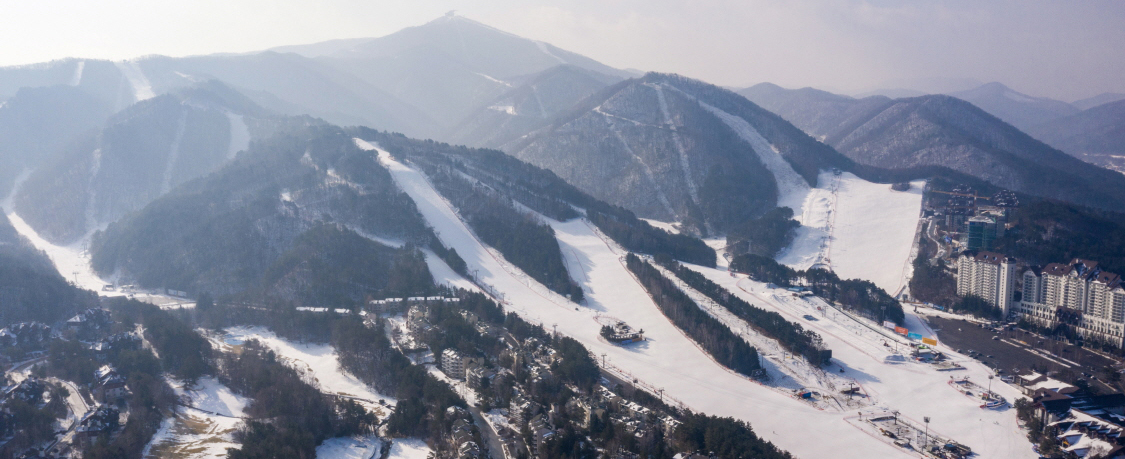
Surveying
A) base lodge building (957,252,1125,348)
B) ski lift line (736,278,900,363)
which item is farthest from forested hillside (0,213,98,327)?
base lodge building (957,252,1125,348)

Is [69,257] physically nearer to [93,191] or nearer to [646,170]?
[93,191]

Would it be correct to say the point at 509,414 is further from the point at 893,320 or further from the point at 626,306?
the point at 893,320

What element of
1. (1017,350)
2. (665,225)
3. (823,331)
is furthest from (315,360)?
→ (665,225)

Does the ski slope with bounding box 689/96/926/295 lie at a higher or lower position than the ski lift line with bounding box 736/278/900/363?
higher

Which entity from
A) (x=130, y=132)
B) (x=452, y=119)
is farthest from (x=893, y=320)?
(x=452, y=119)

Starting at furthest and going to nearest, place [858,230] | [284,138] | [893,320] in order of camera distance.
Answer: [284,138], [858,230], [893,320]

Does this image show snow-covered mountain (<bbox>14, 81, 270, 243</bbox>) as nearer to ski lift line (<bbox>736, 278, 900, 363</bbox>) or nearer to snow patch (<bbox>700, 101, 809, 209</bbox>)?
snow patch (<bbox>700, 101, 809, 209</bbox>)
